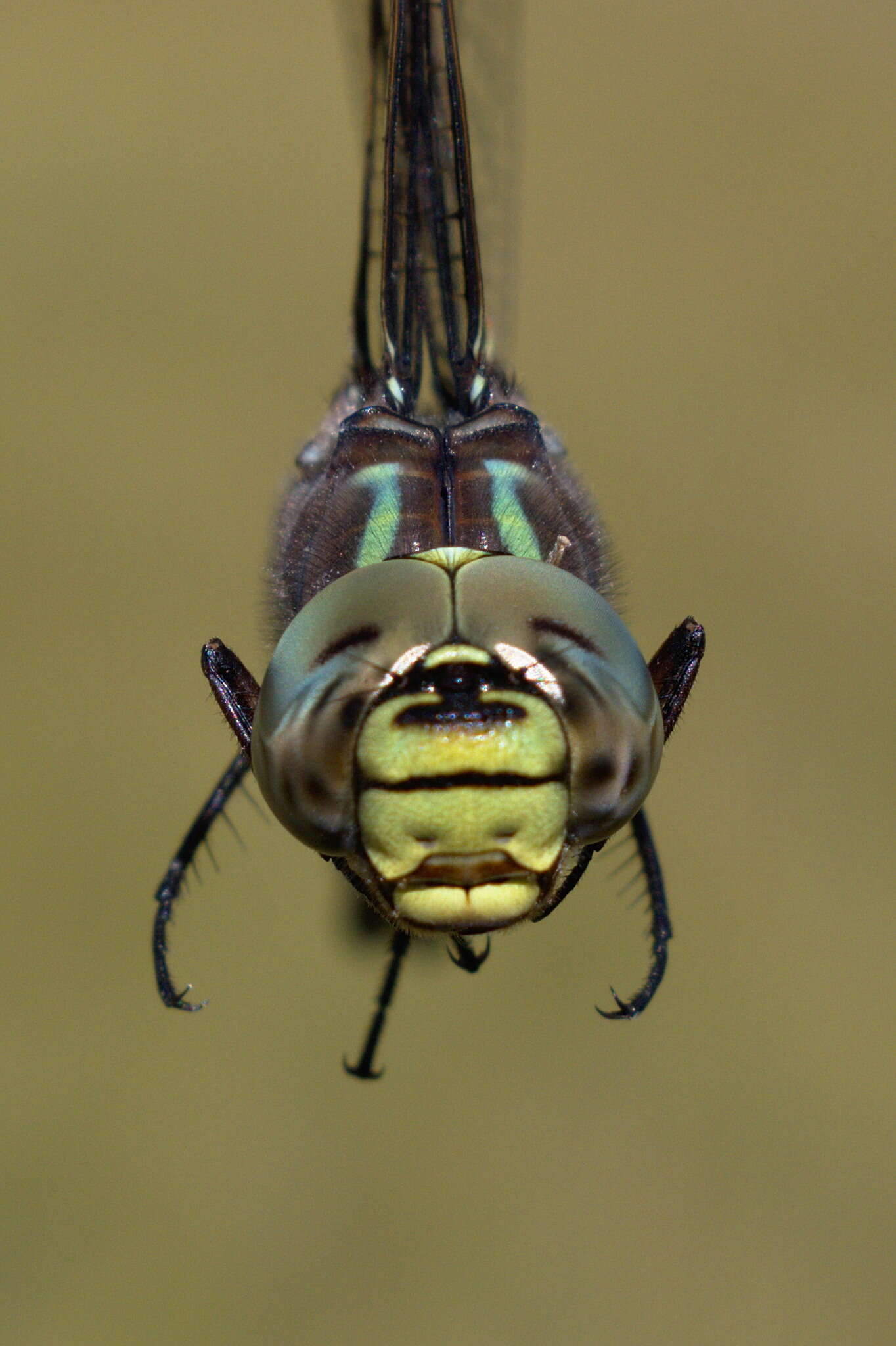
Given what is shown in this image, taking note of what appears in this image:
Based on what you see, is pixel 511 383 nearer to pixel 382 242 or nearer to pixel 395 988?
pixel 382 242

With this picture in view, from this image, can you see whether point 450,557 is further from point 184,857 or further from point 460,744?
point 184,857

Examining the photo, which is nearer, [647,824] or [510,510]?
[510,510]

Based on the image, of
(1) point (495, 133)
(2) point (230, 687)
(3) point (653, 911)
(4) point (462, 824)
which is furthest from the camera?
(1) point (495, 133)

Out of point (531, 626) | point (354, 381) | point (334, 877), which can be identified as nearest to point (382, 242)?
point (354, 381)

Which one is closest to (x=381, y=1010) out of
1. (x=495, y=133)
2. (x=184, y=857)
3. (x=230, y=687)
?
(x=184, y=857)

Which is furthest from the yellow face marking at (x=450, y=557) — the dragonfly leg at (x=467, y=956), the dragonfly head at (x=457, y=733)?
the dragonfly leg at (x=467, y=956)

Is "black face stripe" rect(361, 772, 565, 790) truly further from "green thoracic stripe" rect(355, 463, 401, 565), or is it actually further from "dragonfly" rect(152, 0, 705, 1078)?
"green thoracic stripe" rect(355, 463, 401, 565)

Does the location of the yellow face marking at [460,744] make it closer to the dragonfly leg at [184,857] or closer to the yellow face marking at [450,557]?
the yellow face marking at [450,557]
